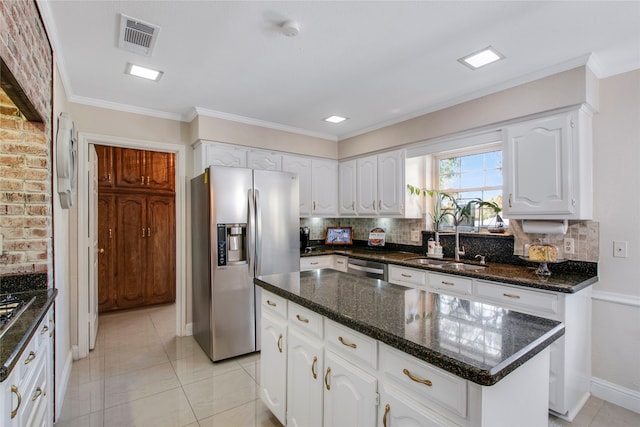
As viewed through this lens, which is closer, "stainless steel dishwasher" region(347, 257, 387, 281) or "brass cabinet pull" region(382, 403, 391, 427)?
"brass cabinet pull" region(382, 403, 391, 427)

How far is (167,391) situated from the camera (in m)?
2.54

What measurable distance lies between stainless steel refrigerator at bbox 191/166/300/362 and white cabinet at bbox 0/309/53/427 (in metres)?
1.33

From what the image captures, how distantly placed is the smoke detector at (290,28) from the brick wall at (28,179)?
1.29m

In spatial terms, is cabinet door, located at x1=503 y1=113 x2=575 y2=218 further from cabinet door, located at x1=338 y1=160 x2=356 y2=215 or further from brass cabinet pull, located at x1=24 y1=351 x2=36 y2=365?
brass cabinet pull, located at x1=24 y1=351 x2=36 y2=365

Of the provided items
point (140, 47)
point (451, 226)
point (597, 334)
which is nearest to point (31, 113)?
point (140, 47)

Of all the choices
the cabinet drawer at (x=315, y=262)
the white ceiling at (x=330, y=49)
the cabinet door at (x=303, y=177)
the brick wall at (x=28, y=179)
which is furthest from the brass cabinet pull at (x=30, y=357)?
the cabinet door at (x=303, y=177)

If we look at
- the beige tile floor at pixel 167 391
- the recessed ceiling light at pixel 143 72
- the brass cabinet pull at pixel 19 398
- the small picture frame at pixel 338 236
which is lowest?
the beige tile floor at pixel 167 391

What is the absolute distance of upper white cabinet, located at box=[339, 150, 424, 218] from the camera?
150 inches

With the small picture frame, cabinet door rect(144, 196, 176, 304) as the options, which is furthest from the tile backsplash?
cabinet door rect(144, 196, 176, 304)

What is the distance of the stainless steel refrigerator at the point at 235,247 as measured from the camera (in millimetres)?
3039

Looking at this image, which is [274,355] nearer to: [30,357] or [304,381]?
[304,381]

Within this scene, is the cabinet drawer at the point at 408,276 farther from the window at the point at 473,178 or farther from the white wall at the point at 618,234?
the white wall at the point at 618,234

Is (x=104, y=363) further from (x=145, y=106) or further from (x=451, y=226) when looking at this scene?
(x=451, y=226)

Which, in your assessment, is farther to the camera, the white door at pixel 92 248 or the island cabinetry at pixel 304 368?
the white door at pixel 92 248
